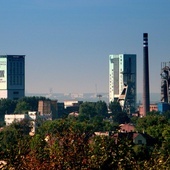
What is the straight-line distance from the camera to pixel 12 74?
526 ft

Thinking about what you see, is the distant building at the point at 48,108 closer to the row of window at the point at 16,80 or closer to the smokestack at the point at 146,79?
the smokestack at the point at 146,79

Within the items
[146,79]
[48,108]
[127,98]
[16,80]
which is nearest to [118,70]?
[16,80]

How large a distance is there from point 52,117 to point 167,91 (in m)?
21.1

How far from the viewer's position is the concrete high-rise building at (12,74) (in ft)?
509

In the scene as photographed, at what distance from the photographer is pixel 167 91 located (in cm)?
10100

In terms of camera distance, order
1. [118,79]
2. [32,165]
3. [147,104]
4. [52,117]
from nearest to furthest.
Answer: [32,165] < [147,104] < [52,117] < [118,79]

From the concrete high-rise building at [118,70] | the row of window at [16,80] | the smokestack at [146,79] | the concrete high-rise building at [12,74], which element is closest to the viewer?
the smokestack at [146,79]

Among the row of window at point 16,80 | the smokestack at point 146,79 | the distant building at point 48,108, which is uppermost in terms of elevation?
the row of window at point 16,80

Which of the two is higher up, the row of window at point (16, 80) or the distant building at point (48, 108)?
the row of window at point (16, 80)

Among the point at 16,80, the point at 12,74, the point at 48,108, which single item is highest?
the point at 12,74

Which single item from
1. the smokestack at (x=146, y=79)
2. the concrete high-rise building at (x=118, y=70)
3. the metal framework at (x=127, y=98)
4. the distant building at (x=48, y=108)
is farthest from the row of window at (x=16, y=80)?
the smokestack at (x=146, y=79)

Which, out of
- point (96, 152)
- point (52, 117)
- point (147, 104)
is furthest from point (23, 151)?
point (52, 117)

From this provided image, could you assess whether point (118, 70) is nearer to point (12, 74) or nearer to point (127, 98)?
point (12, 74)

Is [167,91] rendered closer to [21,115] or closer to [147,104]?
[147,104]
